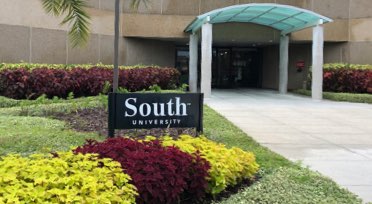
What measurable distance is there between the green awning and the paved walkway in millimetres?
4307

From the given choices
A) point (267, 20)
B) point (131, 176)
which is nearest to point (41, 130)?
point (131, 176)

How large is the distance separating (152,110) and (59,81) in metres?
8.57

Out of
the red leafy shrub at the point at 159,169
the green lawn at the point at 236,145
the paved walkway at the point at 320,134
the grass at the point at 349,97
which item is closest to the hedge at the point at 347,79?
the grass at the point at 349,97

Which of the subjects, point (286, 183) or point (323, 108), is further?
point (323, 108)

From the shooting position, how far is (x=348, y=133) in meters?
9.83

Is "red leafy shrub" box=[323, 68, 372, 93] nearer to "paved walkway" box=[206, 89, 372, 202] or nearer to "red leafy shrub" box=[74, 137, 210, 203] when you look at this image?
"paved walkway" box=[206, 89, 372, 202]

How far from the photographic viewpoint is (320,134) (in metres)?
9.61

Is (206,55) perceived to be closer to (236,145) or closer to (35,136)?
(236,145)

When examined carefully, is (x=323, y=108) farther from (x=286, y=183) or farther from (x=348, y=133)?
(x=286, y=183)

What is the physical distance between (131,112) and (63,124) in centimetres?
312

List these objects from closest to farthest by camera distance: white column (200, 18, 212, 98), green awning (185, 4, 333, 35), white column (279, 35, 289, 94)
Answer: white column (200, 18, 212, 98)
green awning (185, 4, 333, 35)
white column (279, 35, 289, 94)

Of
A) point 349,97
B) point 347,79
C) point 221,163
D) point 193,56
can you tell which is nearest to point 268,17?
point 193,56

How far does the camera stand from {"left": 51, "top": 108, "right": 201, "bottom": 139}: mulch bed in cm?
817

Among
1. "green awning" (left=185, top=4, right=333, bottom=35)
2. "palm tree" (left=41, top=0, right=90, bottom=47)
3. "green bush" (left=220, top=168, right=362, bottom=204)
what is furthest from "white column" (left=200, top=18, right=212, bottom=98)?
"green bush" (left=220, top=168, right=362, bottom=204)
